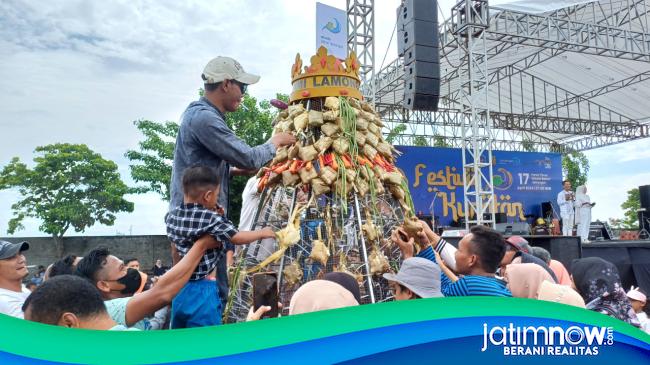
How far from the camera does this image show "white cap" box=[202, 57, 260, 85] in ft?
7.45

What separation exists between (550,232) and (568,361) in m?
12.2

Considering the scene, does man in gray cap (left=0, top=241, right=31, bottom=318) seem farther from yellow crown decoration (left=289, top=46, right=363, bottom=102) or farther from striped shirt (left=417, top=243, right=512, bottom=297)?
striped shirt (left=417, top=243, right=512, bottom=297)

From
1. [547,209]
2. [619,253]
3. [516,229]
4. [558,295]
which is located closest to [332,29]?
[516,229]

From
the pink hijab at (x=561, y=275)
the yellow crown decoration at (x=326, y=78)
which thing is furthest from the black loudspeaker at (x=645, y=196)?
the yellow crown decoration at (x=326, y=78)

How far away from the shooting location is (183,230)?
190 cm

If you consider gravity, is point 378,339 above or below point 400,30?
below

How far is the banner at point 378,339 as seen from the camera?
1.34m

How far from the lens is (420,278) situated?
7.07 feet

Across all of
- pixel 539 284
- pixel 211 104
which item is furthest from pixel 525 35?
pixel 211 104

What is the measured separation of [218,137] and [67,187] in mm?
11842

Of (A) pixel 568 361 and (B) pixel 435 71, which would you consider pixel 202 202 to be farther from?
(B) pixel 435 71

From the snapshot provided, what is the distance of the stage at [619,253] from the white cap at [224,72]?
5.88 metres

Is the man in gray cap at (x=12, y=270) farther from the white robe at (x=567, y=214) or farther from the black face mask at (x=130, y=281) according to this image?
the white robe at (x=567, y=214)

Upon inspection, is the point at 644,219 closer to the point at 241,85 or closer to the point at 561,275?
the point at 561,275
